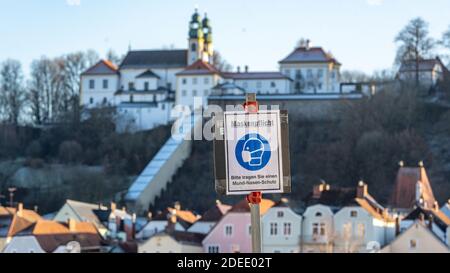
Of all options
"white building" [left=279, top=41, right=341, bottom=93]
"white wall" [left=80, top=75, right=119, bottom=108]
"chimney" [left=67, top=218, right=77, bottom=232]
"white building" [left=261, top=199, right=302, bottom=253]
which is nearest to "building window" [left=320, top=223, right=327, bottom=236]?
"white building" [left=261, top=199, right=302, bottom=253]

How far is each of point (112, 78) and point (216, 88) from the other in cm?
791

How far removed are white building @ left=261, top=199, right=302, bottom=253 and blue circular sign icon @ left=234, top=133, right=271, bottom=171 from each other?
23.5 metres

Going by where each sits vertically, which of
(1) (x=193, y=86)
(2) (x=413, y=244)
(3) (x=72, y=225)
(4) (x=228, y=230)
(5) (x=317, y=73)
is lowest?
(4) (x=228, y=230)

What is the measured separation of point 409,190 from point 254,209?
36.2 meters

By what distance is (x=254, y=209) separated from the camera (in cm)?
294

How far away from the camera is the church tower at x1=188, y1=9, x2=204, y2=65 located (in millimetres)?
64312

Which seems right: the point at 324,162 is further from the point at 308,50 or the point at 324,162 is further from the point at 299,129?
the point at 308,50

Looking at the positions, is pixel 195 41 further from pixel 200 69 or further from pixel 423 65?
pixel 423 65

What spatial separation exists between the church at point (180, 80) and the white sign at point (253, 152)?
52.1 metres

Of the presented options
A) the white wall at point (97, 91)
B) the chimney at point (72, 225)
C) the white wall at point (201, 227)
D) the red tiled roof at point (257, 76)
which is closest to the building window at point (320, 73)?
the red tiled roof at point (257, 76)

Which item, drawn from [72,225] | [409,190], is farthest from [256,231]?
[409,190]

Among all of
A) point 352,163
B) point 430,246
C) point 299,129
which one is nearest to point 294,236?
point 430,246

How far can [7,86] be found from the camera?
193 ft

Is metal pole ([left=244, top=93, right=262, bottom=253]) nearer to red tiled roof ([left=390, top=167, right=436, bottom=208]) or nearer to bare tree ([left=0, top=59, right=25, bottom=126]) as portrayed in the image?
red tiled roof ([left=390, top=167, right=436, bottom=208])
